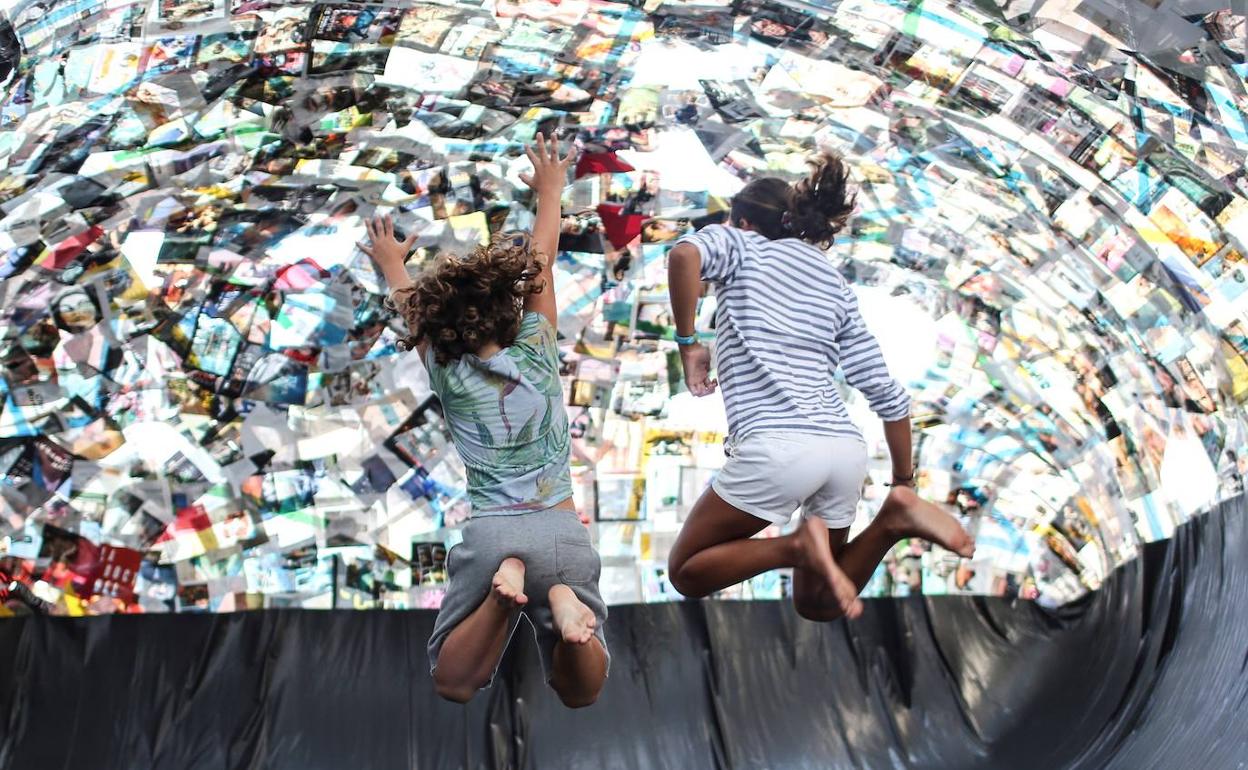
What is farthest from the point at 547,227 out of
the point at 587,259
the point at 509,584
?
the point at 587,259

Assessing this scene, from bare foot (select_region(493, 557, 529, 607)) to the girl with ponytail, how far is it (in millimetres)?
608

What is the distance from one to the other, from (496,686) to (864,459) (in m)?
3.05

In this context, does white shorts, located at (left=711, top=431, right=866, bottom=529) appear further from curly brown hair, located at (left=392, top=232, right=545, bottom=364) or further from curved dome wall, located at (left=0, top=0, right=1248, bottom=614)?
curved dome wall, located at (left=0, top=0, right=1248, bottom=614)

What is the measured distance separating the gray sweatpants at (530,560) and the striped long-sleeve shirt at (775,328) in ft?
1.83

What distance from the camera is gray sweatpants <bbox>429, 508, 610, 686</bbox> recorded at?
119 inches

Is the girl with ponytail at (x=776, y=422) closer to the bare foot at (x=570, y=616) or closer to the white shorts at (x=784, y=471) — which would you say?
the white shorts at (x=784, y=471)

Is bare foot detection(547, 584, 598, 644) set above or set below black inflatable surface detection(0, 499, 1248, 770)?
above

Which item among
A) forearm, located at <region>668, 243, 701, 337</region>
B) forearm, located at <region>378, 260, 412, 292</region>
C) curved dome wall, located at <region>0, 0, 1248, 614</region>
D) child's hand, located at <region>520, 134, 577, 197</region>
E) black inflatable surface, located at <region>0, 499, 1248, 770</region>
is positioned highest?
child's hand, located at <region>520, 134, 577, 197</region>

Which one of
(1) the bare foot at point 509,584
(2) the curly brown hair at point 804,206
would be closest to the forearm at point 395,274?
(1) the bare foot at point 509,584

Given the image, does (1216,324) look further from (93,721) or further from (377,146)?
(93,721)

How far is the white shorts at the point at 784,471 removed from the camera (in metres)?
3.28

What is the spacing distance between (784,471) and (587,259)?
2.51 m

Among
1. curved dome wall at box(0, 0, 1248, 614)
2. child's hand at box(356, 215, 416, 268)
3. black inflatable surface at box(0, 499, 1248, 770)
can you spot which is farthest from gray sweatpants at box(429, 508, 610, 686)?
black inflatable surface at box(0, 499, 1248, 770)

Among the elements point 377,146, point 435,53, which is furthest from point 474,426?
point 377,146
